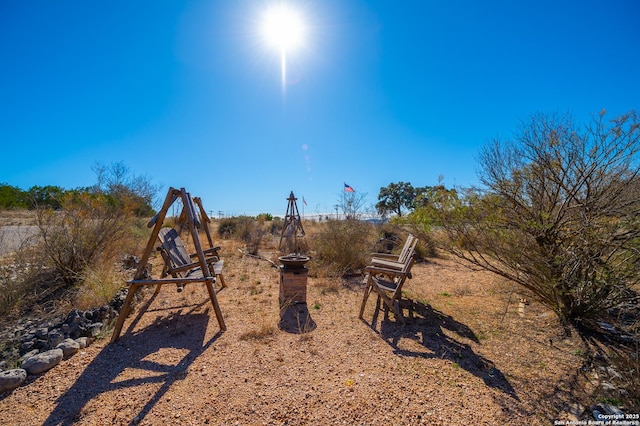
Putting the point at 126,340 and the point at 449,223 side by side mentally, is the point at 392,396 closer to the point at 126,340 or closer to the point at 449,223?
the point at 449,223

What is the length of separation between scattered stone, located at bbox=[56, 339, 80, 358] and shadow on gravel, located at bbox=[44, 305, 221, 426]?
0.25m

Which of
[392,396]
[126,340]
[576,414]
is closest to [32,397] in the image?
[126,340]

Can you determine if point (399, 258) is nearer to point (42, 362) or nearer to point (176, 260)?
point (176, 260)

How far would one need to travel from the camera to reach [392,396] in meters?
2.34

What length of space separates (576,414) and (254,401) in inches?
105

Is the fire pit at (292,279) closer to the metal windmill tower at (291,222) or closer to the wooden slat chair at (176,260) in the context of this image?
the wooden slat chair at (176,260)

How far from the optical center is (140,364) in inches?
110

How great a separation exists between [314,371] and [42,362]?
2.62 meters

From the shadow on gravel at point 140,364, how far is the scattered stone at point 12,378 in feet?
1.43

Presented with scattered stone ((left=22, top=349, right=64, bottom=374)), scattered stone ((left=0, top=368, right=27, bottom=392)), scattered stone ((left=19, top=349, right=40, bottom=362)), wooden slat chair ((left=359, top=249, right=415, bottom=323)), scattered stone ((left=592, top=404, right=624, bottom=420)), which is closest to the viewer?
scattered stone ((left=592, top=404, right=624, bottom=420))

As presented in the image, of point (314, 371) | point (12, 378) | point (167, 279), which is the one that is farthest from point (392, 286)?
point (12, 378)

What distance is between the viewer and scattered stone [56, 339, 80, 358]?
2.82 m

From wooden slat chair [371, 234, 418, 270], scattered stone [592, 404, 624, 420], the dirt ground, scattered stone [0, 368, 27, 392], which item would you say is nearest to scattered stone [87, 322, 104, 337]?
the dirt ground

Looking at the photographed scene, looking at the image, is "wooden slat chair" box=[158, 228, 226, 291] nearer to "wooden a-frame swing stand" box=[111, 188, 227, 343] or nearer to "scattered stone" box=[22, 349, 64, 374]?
"wooden a-frame swing stand" box=[111, 188, 227, 343]
